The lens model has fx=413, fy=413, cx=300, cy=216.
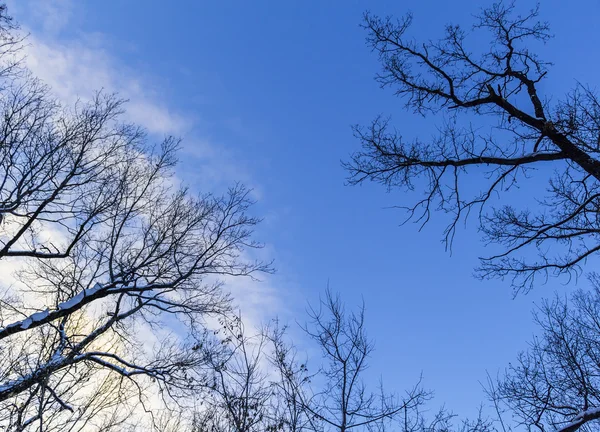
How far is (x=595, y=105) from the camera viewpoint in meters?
5.70

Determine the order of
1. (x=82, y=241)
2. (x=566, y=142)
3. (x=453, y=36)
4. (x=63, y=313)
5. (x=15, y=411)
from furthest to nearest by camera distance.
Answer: (x=82, y=241) < (x=63, y=313) < (x=453, y=36) < (x=15, y=411) < (x=566, y=142)

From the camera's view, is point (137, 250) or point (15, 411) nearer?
point (15, 411)

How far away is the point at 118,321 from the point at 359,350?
6.51 meters

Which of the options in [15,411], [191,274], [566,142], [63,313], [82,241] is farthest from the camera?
[191,274]

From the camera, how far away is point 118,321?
33.6 ft

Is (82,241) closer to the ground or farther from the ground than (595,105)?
farther from the ground

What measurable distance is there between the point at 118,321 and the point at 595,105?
10557 millimetres

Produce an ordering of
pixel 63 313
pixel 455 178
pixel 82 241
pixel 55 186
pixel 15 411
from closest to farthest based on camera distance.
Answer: pixel 15 411, pixel 455 178, pixel 63 313, pixel 55 186, pixel 82 241

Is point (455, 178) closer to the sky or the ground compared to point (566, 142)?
closer to the sky

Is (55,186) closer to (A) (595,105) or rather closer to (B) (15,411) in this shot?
(B) (15,411)

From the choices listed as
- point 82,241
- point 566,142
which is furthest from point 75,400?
point 566,142

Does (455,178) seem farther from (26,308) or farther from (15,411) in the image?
(26,308)

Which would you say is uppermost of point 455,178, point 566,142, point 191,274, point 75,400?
point 191,274

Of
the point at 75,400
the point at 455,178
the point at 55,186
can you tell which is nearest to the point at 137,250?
the point at 55,186
